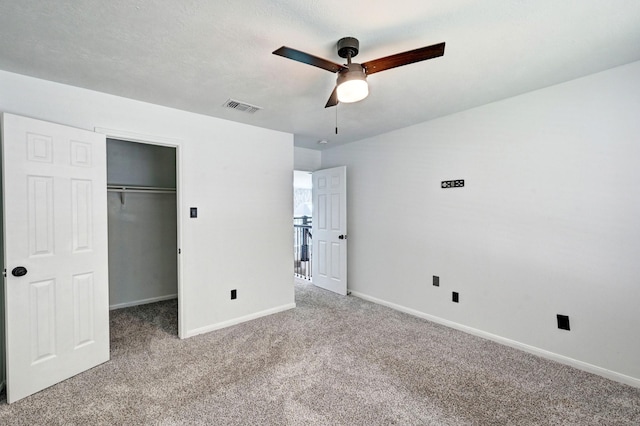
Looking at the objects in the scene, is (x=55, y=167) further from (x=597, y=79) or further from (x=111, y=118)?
(x=597, y=79)

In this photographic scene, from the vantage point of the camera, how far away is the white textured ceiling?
1.54 meters

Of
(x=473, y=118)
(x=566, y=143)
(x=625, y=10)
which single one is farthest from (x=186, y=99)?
(x=566, y=143)

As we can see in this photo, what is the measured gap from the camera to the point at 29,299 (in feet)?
6.86

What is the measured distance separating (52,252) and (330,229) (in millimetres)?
3344

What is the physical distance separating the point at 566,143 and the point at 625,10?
1138 millimetres

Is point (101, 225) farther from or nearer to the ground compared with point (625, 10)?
nearer to the ground

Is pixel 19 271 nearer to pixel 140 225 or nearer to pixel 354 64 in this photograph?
pixel 140 225

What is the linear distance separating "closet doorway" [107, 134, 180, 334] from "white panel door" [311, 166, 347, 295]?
7.21 ft

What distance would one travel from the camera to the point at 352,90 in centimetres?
176

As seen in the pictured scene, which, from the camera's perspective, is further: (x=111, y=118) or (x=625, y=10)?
(x=111, y=118)

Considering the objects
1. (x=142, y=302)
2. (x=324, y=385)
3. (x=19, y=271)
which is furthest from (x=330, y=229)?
(x=19, y=271)

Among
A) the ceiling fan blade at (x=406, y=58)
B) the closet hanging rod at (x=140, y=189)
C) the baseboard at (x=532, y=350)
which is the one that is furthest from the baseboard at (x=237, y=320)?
the ceiling fan blade at (x=406, y=58)

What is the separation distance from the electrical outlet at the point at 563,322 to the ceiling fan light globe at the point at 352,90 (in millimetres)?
2570

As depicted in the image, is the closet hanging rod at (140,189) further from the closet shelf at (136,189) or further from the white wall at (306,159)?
the white wall at (306,159)
